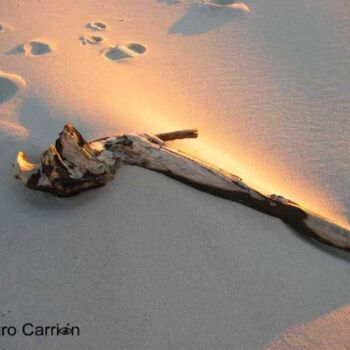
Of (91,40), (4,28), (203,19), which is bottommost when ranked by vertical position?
(4,28)

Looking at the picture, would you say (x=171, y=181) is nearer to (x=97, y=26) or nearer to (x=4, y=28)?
(x=97, y=26)

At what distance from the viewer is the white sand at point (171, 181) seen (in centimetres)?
169

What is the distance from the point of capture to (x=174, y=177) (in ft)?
6.53

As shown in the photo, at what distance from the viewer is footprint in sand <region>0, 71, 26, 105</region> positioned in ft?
8.63

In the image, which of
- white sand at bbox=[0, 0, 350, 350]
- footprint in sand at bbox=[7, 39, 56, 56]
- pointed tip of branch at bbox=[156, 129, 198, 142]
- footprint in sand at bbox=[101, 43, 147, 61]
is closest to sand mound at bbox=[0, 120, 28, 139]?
white sand at bbox=[0, 0, 350, 350]

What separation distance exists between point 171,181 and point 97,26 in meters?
2.03

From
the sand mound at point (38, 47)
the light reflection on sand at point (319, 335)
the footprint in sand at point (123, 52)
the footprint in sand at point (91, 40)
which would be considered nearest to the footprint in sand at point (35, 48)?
the sand mound at point (38, 47)

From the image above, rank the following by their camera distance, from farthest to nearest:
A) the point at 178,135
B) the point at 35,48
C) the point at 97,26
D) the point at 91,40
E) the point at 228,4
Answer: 1. the point at 228,4
2. the point at 97,26
3. the point at 91,40
4. the point at 35,48
5. the point at 178,135

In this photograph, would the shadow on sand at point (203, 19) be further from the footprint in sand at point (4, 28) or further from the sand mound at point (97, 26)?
the footprint in sand at point (4, 28)

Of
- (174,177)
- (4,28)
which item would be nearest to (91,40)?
(4,28)

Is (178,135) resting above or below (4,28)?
above

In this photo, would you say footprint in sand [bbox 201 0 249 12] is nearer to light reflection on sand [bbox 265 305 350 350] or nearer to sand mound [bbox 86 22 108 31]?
sand mound [bbox 86 22 108 31]

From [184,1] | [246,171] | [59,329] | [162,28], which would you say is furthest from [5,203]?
[184,1]

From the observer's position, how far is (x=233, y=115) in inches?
111
